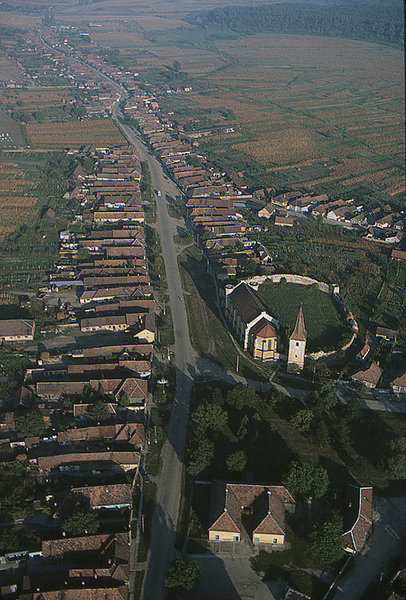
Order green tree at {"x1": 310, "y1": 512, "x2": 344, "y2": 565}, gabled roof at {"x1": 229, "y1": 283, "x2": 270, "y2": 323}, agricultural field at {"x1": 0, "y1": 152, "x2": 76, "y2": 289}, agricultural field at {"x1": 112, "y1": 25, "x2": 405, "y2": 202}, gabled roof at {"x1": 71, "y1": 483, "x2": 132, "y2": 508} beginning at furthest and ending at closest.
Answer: agricultural field at {"x1": 112, "y1": 25, "x2": 405, "y2": 202}, agricultural field at {"x1": 0, "y1": 152, "x2": 76, "y2": 289}, gabled roof at {"x1": 229, "y1": 283, "x2": 270, "y2": 323}, gabled roof at {"x1": 71, "y1": 483, "x2": 132, "y2": 508}, green tree at {"x1": 310, "y1": 512, "x2": 344, "y2": 565}

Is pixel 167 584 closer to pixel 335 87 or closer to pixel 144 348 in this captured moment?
pixel 144 348

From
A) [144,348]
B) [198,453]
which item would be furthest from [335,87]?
[198,453]

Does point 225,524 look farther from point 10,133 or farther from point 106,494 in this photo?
point 10,133

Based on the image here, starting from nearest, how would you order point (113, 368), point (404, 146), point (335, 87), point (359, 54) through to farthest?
point (113, 368)
point (404, 146)
point (335, 87)
point (359, 54)

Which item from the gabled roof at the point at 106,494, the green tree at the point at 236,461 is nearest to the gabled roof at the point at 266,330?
the green tree at the point at 236,461

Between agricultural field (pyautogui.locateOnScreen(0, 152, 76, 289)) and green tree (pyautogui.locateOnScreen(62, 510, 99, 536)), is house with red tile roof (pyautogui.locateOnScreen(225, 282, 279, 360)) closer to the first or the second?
green tree (pyautogui.locateOnScreen(62, 510, 99, 536))

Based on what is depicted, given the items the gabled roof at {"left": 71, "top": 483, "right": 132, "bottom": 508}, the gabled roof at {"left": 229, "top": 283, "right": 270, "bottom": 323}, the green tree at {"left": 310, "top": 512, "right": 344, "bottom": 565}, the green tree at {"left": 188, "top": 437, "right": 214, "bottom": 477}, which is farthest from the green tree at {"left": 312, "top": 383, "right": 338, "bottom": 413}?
the gabled roof at {"left": 71, "top": 483, "right": 132, "bottom": 508}
